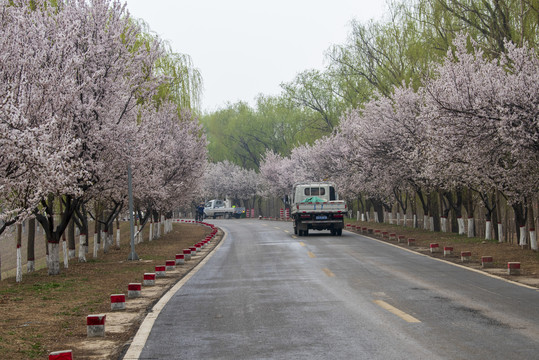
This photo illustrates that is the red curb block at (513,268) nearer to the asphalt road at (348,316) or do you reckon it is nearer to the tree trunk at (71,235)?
the asphalt road at (348,316)

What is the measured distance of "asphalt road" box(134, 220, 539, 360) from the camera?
7.91 metres

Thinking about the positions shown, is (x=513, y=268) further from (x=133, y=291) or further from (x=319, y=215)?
(x=319, y=215)

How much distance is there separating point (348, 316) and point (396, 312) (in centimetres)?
84

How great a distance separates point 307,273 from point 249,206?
88.2m

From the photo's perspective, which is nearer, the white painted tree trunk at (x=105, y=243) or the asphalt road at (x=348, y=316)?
the asphalt road at (x=348, y=316)

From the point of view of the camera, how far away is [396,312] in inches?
418

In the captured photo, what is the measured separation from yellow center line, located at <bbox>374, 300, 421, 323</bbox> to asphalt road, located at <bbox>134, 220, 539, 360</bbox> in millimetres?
16

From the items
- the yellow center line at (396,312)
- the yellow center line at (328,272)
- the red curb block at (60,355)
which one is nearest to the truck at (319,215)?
the yellow center line at (328,272)

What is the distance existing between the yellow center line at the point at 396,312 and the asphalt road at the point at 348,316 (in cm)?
2

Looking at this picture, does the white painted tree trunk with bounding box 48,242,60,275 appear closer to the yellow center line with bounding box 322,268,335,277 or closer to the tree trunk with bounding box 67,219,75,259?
the tree trunk with bounding box 67,219,75,259

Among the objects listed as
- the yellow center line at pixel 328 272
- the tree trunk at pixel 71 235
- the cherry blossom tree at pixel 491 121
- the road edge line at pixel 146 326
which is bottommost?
the road edge line at pixel 146 326

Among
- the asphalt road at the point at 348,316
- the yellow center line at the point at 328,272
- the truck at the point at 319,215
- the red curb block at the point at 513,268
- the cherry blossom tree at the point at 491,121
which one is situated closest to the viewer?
the asphalt road at the point at 348,316

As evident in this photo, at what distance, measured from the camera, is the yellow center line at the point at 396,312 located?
9.89 meters

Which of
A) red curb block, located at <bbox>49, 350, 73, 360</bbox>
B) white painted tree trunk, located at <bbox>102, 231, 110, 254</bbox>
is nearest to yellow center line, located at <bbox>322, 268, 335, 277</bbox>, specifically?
red curb block, located at <bbox>49, 350, 73, 360</bbox>
